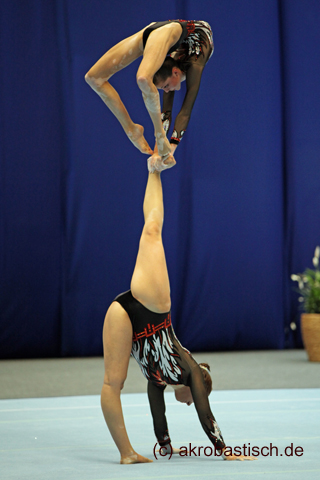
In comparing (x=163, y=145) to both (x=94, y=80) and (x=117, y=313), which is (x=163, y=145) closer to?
(x=94, y=80)

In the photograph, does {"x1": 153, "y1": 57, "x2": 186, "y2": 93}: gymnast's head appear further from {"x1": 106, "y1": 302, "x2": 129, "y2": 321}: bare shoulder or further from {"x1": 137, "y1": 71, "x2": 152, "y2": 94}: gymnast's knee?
{"x1": 106, "y1": 302, "x2": 129, "y2": 321}: bare shoulder

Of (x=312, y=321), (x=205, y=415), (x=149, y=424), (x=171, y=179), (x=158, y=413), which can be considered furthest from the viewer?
(x=171, y=179)

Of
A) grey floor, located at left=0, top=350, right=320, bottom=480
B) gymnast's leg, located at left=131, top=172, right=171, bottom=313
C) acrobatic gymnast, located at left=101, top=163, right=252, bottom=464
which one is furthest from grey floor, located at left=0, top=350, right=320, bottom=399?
gymnast's leg, located at left=131, top=172, right=171, bottom=313

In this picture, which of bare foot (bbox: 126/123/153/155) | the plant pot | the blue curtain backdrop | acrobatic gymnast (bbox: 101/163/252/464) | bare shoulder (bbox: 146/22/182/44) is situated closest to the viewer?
acrobatic gymnast (bbox: 101/163/252/464)

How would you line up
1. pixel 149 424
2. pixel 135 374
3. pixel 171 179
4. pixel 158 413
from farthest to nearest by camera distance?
pixel 171 179
pixel 135 374
pixel 149 424
pixel 158 413

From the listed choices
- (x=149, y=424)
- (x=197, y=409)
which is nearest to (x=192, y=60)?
(x=197, y=409)

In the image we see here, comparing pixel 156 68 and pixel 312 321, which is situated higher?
pixel 156 68

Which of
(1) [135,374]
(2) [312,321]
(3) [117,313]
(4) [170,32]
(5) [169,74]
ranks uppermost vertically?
(4) [170,32]

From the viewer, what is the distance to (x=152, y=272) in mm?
2621

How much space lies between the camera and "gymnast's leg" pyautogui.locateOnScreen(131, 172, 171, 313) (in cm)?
260

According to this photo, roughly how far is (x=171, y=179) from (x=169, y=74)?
13.5 feet

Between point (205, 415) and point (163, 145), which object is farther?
point (163, 145)

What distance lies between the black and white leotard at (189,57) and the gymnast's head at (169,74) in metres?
0.03

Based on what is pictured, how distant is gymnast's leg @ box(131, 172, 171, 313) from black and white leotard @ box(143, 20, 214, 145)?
1.25 feet
